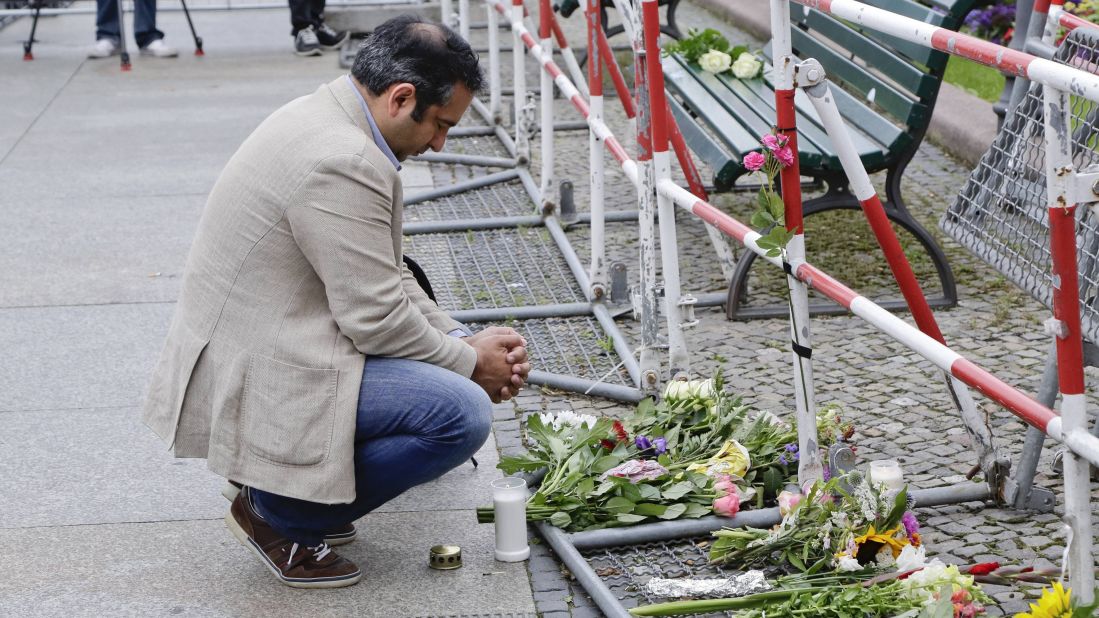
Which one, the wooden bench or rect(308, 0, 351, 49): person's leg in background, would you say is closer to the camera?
the wooden bench

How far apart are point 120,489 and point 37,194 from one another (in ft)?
11.2

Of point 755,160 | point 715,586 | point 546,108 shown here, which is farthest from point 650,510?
point 546,108

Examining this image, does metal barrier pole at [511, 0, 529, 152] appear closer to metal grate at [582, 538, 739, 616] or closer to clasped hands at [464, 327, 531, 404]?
clasped hands at [464, 327, 531, 404]

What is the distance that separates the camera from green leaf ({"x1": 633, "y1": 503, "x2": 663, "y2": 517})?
328 centimetres

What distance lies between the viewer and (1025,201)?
10.3 feet

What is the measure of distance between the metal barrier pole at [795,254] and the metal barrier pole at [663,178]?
606 millimetres

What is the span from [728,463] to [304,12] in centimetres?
768

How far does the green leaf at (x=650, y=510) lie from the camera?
3279 millimetres

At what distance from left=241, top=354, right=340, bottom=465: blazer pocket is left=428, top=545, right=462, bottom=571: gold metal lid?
1.46 ft

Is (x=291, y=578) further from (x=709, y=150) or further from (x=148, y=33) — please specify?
(x=148, y=33)

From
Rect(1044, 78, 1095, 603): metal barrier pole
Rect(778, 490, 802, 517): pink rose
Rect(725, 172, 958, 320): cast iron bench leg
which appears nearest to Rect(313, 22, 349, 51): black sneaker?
Rect(725, 172, 958, 320): cast iron bench leg

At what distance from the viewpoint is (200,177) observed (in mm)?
6930

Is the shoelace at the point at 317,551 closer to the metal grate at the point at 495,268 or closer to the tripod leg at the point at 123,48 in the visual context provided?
the metal grate at the point at 495,268

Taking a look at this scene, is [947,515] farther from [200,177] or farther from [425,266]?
[200,177]
